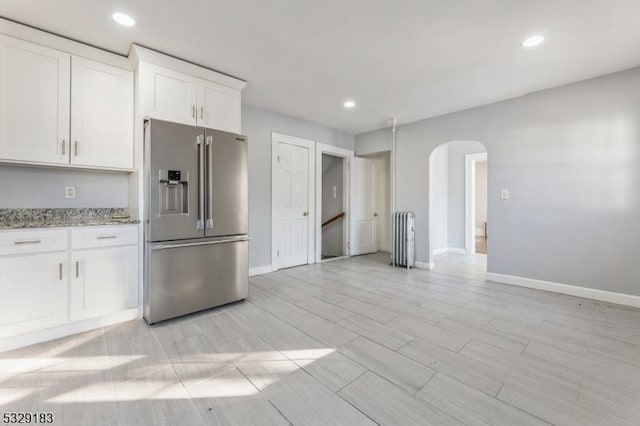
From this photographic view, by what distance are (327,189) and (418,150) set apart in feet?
7.42

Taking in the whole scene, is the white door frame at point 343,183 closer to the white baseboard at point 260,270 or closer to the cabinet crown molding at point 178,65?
the white baseboard at point 260,270

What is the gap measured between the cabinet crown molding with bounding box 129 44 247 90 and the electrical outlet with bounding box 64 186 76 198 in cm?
138

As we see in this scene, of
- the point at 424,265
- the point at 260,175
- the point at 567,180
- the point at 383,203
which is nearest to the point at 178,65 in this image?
the point at 260,175

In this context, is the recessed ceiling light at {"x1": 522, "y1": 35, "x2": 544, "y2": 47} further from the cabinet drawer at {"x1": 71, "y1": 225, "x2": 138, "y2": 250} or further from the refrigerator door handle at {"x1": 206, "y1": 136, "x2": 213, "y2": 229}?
the cabinet drawer at {"x1": 71, "y1": 225, "x2": 138, "y2": 250}

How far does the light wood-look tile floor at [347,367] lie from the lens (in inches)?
55.7

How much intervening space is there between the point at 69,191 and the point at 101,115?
33.1 inches

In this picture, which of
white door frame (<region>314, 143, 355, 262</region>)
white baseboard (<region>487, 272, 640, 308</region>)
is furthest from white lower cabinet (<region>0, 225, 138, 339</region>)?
white baseboard (<region>487, 272, 640, 308</region>)

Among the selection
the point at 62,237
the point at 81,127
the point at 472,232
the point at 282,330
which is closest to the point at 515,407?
the point at 282,330

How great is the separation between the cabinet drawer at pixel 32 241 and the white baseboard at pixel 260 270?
7.28ft

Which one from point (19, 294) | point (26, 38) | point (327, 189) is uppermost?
point (26, 38)

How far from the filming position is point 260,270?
13.6ft

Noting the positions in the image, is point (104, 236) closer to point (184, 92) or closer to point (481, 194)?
point (184, 92)

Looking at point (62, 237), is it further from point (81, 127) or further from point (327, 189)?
point (327, 189)

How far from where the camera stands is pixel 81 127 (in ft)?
8.18
